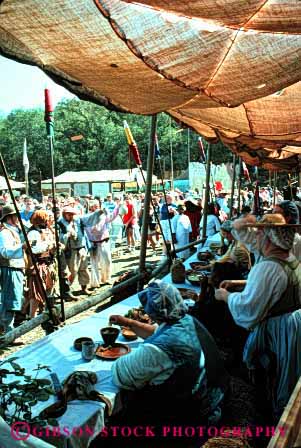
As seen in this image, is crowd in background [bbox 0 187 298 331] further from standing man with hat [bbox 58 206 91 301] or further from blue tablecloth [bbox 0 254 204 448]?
blue tablecloth [bbox 0 254 204 448]

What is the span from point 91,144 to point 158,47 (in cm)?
5121

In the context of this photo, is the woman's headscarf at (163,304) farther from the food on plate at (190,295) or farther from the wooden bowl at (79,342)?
the food on plate at (190,295)

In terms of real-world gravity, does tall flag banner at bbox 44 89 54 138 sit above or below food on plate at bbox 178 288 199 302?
above

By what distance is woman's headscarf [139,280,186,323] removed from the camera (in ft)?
9.53

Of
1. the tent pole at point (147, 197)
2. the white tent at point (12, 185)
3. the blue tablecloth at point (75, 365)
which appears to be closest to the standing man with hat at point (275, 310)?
the blue tablecloth at point (75, 365)

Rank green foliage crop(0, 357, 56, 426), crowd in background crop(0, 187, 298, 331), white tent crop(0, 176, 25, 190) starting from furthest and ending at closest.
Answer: white tent crop(0, 176, 25, 190) → crowd in background crop(0, 187, 298, 331) → green foliage crop(0, 357, 56, 426)

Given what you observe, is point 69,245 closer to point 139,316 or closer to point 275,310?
point 139,316

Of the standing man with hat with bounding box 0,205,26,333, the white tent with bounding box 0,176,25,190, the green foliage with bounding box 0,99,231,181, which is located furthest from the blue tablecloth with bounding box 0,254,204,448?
the green foliage with bounding box 0,99,231,181

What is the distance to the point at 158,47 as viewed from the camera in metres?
2.74

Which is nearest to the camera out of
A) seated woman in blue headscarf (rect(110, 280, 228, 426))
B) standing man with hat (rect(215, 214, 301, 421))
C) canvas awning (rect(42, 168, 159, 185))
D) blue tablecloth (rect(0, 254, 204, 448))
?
blue tablecloth (rect(0, 254, 204, 448))

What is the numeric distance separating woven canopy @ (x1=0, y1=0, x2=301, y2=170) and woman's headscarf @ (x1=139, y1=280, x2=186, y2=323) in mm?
1542

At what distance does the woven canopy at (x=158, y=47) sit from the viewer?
2424mm

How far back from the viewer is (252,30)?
2.75 metres

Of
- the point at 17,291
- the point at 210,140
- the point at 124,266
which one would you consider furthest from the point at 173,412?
the point at 124,266
